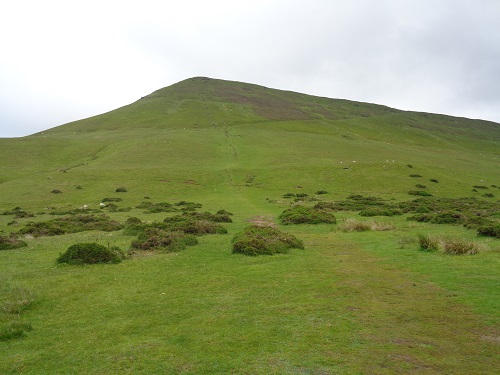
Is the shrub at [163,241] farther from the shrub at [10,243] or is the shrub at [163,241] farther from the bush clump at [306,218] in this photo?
the bush clump at [306,218]

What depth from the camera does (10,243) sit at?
23797 millimetres

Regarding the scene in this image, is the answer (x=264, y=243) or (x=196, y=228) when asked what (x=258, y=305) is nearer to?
(x=264, y=243)

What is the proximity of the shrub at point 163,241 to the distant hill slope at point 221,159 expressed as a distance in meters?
29.3

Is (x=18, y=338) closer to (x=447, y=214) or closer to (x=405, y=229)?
(x=405, y=229)

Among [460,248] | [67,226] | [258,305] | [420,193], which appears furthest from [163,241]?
[420,193]

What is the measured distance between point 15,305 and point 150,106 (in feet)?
511

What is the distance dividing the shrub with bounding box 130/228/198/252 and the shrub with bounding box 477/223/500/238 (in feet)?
54.9

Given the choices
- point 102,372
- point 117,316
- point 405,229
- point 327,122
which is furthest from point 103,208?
point 327,122

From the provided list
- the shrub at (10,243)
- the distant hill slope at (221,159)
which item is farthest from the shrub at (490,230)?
the distant hill slope at (221,159)

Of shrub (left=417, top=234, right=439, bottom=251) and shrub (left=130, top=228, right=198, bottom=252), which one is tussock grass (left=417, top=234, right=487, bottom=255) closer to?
shrub (left=417, top=234, right=439, bottom=251)

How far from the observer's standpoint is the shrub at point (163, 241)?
22.2 m

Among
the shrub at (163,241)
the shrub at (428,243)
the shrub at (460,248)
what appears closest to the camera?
the shrub at (460,248)

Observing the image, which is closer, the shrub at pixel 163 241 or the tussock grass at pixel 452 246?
the tussock grass at pixel 452 246

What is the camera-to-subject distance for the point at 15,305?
12883mm
